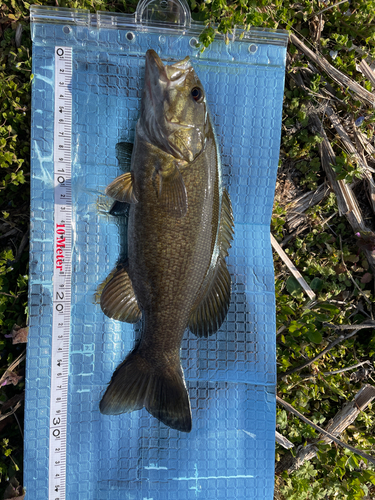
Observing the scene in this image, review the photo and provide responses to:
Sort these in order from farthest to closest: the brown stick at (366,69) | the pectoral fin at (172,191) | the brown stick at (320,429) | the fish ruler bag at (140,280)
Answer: the brown stick at (366,69) → the brown stick at (320,429) → the fish ruler bag at (140,280) → the pectoral fin at (172,191)

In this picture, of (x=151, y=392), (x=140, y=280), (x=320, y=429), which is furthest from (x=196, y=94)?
(x=320, y=429)

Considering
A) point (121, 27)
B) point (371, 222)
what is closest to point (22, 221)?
point (121, 27)

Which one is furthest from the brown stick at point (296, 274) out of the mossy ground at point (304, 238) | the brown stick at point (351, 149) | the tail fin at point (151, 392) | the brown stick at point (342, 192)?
the tail fin at point (151, 392)

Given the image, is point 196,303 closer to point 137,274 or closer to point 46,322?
point 137,274

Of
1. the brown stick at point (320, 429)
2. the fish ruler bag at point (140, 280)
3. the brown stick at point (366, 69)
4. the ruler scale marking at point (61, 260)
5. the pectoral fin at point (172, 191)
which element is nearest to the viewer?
the pectoral fin at point (172, 191)

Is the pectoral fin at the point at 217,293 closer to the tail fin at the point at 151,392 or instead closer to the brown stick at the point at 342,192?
the tail fin at the point at 151,392

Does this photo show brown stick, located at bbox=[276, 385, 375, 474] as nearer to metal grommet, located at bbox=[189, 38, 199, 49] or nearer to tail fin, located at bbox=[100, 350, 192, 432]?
tail fin, located at bbox=[100, 350, 192, 432]
